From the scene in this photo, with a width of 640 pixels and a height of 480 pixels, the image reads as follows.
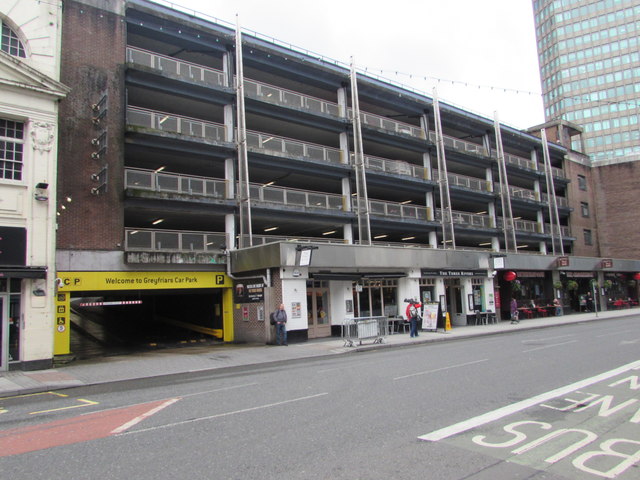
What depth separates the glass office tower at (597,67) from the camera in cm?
8912

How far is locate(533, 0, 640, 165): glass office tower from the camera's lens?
89125mm

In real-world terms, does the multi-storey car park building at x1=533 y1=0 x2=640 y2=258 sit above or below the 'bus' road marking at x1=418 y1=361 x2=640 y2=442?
above

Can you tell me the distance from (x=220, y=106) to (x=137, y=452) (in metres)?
21.6

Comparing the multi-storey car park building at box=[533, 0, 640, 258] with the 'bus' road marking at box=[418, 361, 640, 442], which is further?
the multi-storey car park building at box=[533, 0, 640, 258]

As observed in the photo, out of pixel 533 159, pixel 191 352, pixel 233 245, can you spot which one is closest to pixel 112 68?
pixel 233 245

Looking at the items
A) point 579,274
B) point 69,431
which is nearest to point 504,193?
point 579,274

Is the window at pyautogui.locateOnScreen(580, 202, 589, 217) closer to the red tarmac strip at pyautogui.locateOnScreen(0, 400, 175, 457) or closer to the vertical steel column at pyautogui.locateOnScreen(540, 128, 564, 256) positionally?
the vertical steel column at pyautogui.locateOnScreen(540, 128, 564, 256)

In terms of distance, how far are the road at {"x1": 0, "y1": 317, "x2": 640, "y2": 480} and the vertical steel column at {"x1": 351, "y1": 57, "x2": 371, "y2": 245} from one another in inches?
649

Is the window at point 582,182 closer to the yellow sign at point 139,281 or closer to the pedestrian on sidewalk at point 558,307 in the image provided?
the pedestrian on sidewalk at point 558,307

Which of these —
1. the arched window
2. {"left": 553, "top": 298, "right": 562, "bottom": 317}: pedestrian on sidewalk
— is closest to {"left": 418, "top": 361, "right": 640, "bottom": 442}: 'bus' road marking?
the arched window

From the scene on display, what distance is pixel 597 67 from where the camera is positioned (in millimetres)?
92312

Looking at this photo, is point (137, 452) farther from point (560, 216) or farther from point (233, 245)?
point (560, 216)

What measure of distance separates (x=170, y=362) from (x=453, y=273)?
58.9 ft

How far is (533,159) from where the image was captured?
42.8 m
